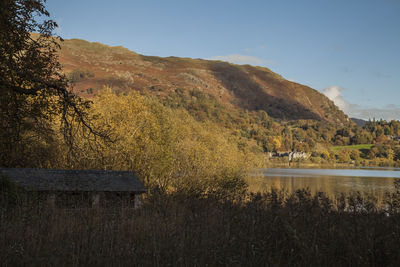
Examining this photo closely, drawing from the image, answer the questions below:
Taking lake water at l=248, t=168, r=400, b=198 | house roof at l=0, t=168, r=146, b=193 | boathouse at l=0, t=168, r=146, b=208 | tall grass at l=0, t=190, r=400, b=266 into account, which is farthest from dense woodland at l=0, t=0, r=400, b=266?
lake water at l=248, t=168, r=400, b=198

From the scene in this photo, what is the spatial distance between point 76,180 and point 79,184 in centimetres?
53

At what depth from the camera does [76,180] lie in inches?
753

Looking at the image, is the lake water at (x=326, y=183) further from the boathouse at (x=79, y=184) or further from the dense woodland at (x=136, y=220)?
the boathouse at (x=79, y=184)

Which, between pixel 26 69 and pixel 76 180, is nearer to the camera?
pixel 26 69

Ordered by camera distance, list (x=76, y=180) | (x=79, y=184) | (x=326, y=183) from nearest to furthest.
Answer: (x=79, y=184)
(x=76, y=180)
(x=326, y=183)

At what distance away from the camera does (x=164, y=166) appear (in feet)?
90.9

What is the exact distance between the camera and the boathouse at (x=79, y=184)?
18.0 m

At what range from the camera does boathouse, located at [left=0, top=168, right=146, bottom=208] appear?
1805cm

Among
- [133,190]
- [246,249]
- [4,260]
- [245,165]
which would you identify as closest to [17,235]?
[4,260]

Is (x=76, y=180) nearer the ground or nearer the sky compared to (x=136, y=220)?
nearer the ground

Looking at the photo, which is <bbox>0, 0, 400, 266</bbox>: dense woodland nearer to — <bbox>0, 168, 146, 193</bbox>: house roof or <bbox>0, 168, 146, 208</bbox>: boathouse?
<bbox>0, 168, 146, 193</bbox>: house roof

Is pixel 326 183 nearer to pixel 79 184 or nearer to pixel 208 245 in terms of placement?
pixel 79 184

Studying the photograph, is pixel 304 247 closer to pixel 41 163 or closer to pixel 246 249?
pixel 246 249

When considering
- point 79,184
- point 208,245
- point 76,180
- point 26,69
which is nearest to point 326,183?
point 76,180
